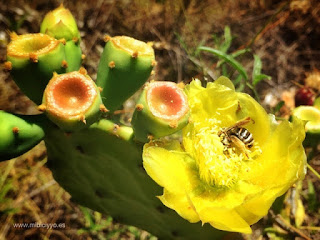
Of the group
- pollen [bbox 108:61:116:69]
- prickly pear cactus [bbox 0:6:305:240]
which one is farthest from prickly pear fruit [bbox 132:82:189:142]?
pollen [bbox 108:61:116:69]

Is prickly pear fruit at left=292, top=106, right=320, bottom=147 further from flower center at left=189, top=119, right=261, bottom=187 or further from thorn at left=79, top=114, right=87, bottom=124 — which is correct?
thorn at left=79, top=114, right=87, bottom=124

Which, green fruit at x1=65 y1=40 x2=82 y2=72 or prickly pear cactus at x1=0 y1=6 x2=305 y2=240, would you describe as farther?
green fruit at x1=65 y1=40 x2=82 y2=72

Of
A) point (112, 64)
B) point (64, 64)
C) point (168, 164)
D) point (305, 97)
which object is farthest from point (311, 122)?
point (64, 64)

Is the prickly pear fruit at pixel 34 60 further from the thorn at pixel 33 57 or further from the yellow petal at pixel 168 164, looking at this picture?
the yellow petal at pixel 168 164

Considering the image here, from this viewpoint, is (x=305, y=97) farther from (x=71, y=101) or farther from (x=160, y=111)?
(x=71, y=101)

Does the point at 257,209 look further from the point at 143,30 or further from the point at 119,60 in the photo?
the point at 143,30
